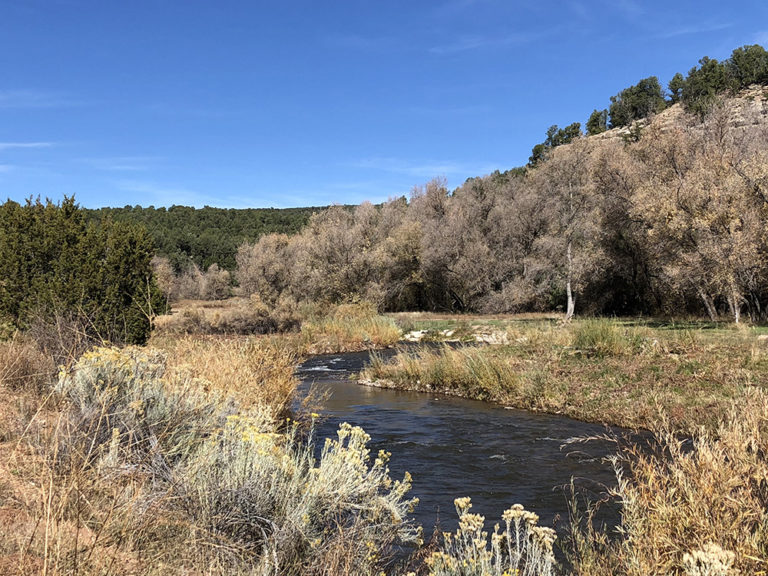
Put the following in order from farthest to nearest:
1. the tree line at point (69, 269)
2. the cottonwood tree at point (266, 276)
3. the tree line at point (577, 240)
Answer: the cottonwood tree at point (266, 276)
the tree line at point (577, 240)
the tree line at point (69, 269)

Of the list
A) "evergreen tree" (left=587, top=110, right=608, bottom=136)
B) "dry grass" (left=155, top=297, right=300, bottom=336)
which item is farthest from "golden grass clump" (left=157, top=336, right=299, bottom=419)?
"evergreen tree" (left=587, top=110, right=608, bottom=136)

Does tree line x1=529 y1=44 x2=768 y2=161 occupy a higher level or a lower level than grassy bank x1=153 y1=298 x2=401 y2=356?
higher

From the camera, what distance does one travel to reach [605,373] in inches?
518

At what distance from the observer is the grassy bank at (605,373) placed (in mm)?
10906

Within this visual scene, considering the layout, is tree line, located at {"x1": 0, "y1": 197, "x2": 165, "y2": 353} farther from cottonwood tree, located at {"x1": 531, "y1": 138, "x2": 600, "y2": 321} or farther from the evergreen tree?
the evergreen tree

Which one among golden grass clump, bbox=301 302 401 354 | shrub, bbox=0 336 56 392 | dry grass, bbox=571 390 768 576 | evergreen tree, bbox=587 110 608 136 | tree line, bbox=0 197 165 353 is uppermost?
evergreen tree, bbox=587 110 608 136

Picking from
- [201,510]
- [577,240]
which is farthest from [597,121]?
[201,510]

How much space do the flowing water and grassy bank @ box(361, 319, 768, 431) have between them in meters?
0.69

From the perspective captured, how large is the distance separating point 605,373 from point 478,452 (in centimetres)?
533

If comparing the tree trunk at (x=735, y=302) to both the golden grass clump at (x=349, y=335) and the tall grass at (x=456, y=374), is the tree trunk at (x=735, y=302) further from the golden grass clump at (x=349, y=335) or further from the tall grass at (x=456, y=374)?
the golden grass clump at (x=349, y=335)

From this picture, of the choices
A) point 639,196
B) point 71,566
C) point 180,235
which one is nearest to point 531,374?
point 71,566

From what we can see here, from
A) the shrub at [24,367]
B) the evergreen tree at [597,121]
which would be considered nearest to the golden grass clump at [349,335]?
the shrub at [24,367]

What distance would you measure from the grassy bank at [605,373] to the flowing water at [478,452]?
2.27ft

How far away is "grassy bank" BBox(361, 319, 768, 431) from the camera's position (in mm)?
10906
